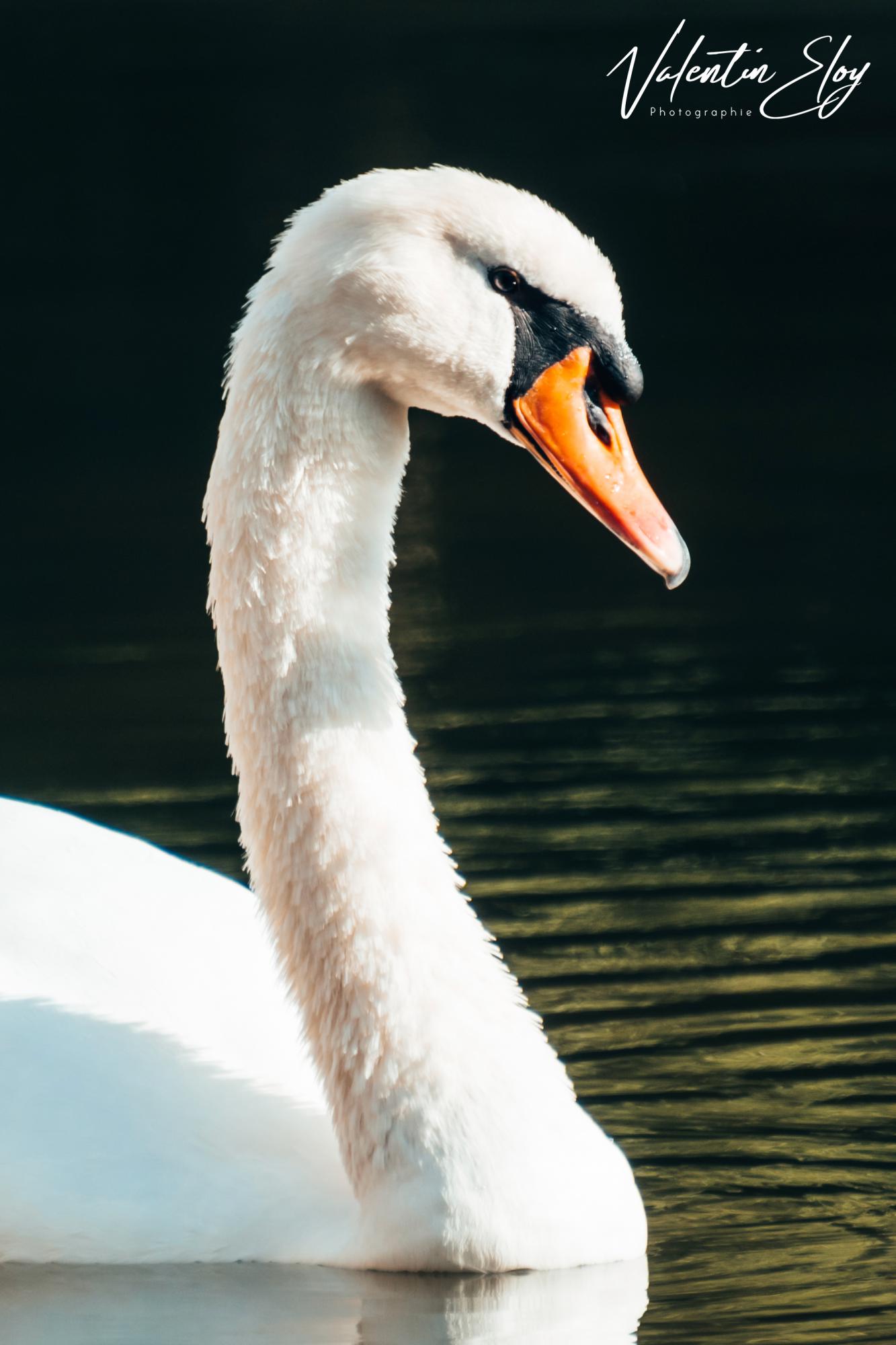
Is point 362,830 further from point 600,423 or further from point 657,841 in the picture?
point 657,841

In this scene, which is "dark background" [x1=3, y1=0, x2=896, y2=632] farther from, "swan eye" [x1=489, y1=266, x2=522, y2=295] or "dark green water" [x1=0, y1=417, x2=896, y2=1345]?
"swan eye" [x1=489, y1=266, x2=522, y2=295]

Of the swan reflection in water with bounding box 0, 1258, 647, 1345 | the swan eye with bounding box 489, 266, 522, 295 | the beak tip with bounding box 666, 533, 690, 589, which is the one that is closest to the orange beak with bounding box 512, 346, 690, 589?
the beak tip with bounding box 666, 533, 690, 589

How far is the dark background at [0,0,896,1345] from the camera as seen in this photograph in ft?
19.8

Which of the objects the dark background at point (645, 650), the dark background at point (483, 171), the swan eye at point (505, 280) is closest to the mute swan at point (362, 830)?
the swan eye at point (505, 280)

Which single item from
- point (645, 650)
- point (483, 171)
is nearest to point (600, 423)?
point (645, 650)

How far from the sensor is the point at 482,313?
504cm

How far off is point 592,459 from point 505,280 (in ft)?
1.26

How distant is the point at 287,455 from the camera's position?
507 cm

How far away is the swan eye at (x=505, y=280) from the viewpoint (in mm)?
5039

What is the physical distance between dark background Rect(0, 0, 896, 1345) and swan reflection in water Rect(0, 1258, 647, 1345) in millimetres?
154

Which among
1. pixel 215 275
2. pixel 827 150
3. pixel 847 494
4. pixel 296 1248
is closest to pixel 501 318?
pixel 296 1248

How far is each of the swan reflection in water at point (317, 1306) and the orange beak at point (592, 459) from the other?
1.38 m
